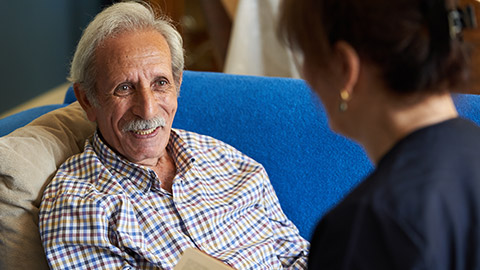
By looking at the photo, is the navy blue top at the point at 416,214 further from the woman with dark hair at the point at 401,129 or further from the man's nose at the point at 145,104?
the man's nose at the point at 145,104

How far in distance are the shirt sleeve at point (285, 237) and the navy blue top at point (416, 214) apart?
0.96m

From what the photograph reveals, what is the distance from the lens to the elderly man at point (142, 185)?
4.73 feet

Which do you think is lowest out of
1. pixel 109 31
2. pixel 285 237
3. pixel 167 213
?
pixel 285 237

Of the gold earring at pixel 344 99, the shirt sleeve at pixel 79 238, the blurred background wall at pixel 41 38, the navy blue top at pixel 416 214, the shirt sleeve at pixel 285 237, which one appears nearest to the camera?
the navy blue top at pixel 416 214

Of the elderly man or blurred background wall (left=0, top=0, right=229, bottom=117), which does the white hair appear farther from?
blurred background wall (left=0, top=0, right=229, bottom=117)

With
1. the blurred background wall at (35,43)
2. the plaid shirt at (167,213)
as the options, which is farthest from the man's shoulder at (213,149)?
the blurred background wall at (35,43)

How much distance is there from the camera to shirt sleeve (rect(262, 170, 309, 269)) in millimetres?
1705

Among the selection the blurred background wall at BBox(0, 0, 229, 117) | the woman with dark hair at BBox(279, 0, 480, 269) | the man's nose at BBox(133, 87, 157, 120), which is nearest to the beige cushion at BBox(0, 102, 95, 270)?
the man's nose at BBox(133, 87, 157, 120)

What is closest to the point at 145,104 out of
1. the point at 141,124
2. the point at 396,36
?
the point at 141,124

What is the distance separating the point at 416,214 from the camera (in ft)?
2.31

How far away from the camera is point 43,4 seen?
397cm

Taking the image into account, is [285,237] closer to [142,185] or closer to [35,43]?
[142,185]

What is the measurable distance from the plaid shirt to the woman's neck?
0.82 metres

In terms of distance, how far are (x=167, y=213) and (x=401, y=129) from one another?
2.94 feet
